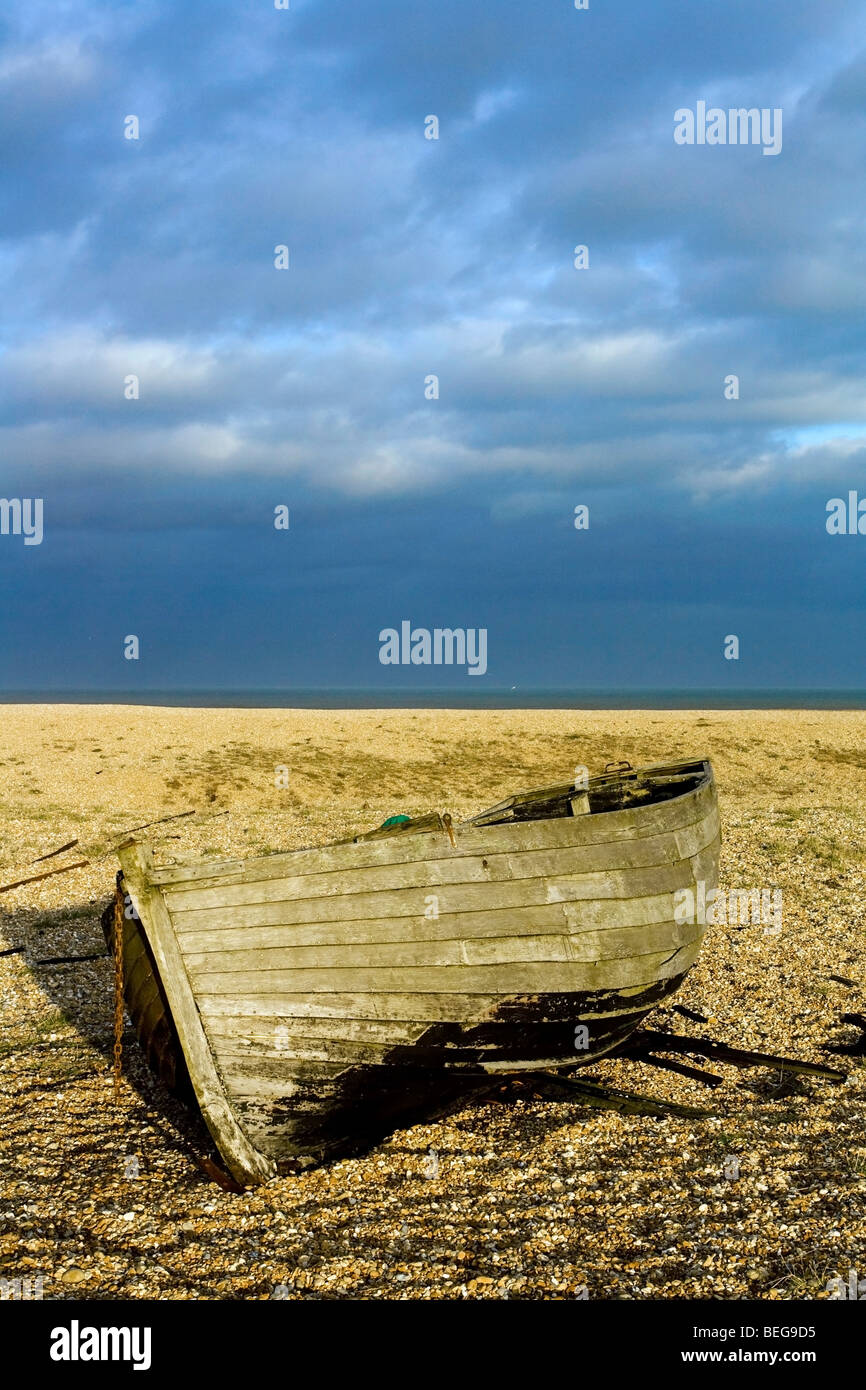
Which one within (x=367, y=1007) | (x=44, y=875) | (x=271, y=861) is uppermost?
(x=271, y=861)

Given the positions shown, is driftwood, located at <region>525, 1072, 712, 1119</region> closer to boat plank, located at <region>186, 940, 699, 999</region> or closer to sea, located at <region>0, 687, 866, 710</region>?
boat plank, located at <region>186, 940, 699, 999</region>

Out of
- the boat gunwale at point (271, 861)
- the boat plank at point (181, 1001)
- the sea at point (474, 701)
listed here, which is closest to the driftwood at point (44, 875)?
the boat plank at point (181, 1001)

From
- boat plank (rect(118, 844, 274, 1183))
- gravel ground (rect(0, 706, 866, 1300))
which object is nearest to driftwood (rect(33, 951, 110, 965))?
gravel ground (rect(0, 706, 866, 1300))

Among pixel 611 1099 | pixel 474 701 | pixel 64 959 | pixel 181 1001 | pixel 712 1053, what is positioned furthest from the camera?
pixel 474 701

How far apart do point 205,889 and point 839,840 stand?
14455 millimetres

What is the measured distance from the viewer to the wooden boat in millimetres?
5980

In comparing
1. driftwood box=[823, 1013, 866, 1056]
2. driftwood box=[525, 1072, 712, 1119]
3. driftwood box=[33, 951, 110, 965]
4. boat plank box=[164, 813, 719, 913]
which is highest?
boat plank box=[164, 813, 719, 913]

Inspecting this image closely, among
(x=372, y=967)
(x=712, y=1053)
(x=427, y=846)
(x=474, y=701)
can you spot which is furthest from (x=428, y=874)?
(x=474, y=701)

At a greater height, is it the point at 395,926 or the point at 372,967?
the point at 395,926

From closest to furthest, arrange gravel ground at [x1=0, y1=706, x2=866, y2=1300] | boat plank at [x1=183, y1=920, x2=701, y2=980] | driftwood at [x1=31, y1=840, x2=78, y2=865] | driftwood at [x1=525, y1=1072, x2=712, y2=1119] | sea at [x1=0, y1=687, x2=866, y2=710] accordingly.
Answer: gravel ground at [x1=0, y1=706, x2=866, y2=1300], boat plank at [x1=183, y1=920, x2=701, y2=980], driftwood at [x1=525, y1=1072, x2=712, y2=1119], driftwood at [x1=31, y1=840, x2=78, y2=865], sea at [x1=0, y1=687, x2=866, y2=710]

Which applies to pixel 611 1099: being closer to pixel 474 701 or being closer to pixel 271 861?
pixel 271 861

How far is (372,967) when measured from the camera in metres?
6.16
